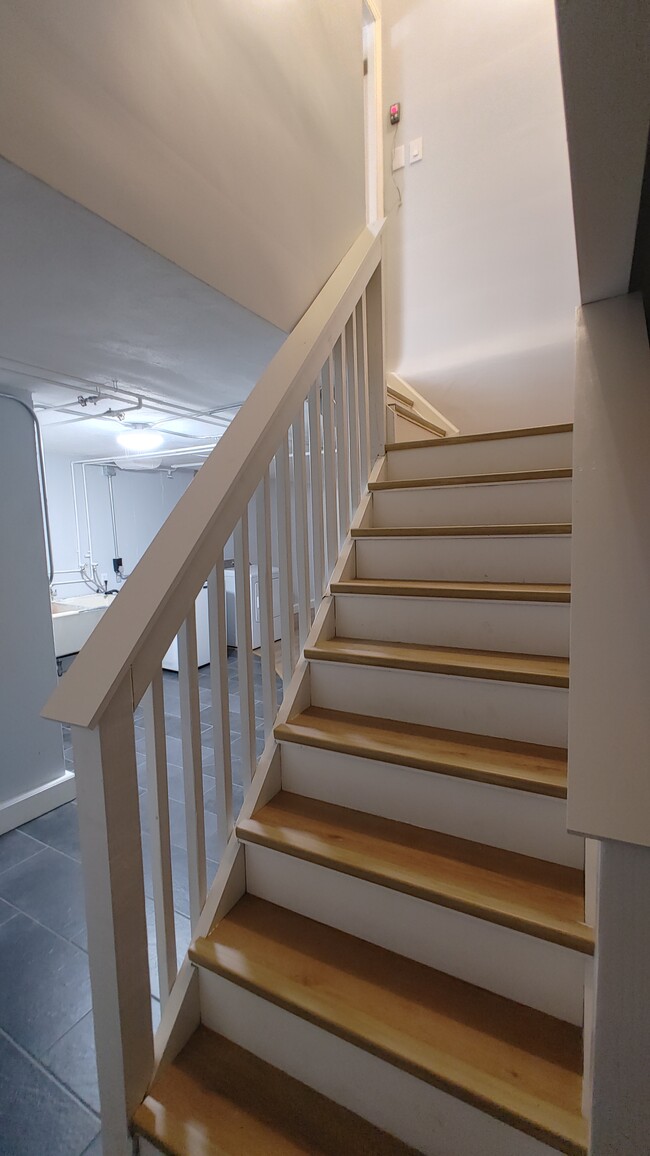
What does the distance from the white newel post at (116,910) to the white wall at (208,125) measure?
1142mm

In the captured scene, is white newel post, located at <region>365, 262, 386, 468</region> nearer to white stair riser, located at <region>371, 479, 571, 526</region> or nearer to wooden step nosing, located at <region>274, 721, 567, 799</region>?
white stair riser, located at <region>371, 479, 571, 526</region>

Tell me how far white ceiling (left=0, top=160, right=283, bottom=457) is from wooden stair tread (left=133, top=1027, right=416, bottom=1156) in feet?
6.19

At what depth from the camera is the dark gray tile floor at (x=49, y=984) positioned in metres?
1.25

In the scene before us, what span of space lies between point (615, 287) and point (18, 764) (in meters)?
3.05

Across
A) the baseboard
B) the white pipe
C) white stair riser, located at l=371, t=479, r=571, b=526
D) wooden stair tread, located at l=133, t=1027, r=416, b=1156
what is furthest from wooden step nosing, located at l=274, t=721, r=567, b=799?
the white pipe

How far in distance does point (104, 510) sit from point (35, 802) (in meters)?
4.56

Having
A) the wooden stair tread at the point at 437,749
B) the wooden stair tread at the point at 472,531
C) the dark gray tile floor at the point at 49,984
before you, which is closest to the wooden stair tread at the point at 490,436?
the wooden stair tread at the point at 472,531

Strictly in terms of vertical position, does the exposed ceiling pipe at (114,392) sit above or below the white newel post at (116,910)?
above

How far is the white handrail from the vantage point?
3.06 ft

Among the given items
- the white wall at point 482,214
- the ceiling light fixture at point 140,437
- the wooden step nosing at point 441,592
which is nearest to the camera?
the wooden step nosing at point 441,592

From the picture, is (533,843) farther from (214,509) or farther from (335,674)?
(214,509)

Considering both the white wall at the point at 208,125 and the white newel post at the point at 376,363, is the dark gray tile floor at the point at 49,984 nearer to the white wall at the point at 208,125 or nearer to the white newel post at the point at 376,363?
the white newel post at the point at 376,363

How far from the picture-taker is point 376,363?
2.24 m

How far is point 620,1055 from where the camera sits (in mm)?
627
